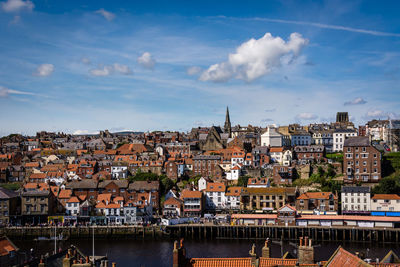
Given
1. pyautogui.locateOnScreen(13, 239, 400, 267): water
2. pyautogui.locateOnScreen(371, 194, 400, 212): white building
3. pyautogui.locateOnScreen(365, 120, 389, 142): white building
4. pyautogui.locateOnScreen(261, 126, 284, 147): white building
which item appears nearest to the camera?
pyautogui.locateOnScreen(13, 239, 400, 267): water

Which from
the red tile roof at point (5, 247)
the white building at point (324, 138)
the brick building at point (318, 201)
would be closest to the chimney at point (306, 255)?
the red tile roof at point (5, 247)

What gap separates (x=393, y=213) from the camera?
223ft

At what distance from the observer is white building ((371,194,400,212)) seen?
68188 millimetres

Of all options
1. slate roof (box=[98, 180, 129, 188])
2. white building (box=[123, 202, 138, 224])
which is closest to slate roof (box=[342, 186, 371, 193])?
white building (box=[123, 202, 138, 224])

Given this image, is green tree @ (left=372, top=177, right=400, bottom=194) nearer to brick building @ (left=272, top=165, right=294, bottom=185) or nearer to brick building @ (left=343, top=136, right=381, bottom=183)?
brick building @ (left=343, top=136, right=381, bottom=183)

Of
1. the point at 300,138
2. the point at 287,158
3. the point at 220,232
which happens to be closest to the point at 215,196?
the point at 220,232

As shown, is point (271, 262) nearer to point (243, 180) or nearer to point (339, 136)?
point (243, 180)

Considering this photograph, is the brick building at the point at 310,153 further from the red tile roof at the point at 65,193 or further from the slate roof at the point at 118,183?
the red tile roof at the point at 65,193

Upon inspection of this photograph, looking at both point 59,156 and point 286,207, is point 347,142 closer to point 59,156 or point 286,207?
point 286,207

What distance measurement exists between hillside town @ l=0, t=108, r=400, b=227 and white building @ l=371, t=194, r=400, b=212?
0.15m

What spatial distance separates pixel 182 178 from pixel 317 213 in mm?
34302

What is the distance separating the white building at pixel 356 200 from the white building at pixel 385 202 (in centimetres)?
91

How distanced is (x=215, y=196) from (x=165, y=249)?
24.5 metres

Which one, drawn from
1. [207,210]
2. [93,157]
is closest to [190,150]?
[93,157]
